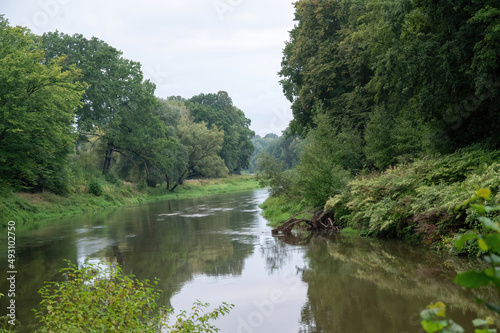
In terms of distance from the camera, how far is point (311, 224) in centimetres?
1759

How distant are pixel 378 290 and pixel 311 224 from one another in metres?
9.13

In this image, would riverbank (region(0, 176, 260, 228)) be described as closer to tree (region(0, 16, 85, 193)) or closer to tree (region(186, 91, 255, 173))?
tree (region(0, 16, 85, 193))

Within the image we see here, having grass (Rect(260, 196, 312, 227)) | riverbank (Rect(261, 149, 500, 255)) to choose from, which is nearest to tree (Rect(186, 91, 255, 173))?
grass (Rect(260, 196, 312, 227))

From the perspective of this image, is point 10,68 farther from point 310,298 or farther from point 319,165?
point 310,298

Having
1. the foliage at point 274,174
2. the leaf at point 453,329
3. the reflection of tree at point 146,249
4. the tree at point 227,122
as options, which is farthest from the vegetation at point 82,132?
the leaf at point 453,329

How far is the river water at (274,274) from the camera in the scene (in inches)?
287

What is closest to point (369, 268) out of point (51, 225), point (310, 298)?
point (310, 298)

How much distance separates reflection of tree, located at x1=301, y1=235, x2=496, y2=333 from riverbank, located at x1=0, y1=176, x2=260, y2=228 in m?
19.2

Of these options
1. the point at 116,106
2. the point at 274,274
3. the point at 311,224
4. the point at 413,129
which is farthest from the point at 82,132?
the point at 274,274

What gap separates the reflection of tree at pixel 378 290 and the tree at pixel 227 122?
62565 mm

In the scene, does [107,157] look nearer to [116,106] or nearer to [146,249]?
[116,106]

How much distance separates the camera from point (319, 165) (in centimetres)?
1856

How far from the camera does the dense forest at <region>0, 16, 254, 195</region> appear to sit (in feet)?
82.2

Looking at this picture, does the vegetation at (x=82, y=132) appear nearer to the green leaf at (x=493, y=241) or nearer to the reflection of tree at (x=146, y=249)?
the reflection of tree at (x=146, y=249)
